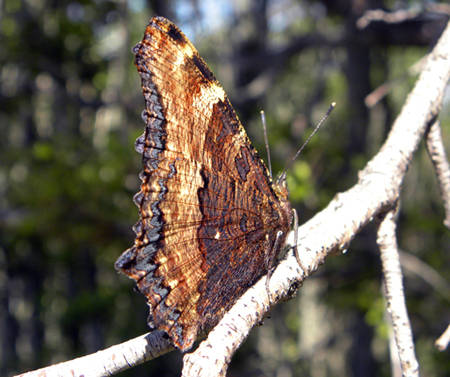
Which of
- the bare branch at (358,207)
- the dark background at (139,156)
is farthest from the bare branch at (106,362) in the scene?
the dark background at (139,156)

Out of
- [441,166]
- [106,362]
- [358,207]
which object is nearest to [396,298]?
[358,207]

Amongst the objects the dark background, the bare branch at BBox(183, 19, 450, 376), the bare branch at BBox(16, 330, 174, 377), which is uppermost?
the dark background

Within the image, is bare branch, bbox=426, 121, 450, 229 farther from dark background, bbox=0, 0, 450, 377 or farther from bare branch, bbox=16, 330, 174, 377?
bare branch, bbox=16, 330, 174, 377

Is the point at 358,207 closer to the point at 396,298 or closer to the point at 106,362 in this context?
the point at 396,298

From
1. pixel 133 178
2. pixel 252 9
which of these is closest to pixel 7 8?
pixel 252 9

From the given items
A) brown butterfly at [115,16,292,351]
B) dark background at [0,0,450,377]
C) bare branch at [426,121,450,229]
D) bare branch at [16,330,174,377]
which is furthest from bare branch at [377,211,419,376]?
dark background at [0,0,450,377]

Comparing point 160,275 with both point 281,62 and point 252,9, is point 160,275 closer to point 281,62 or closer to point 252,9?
point 281,62
